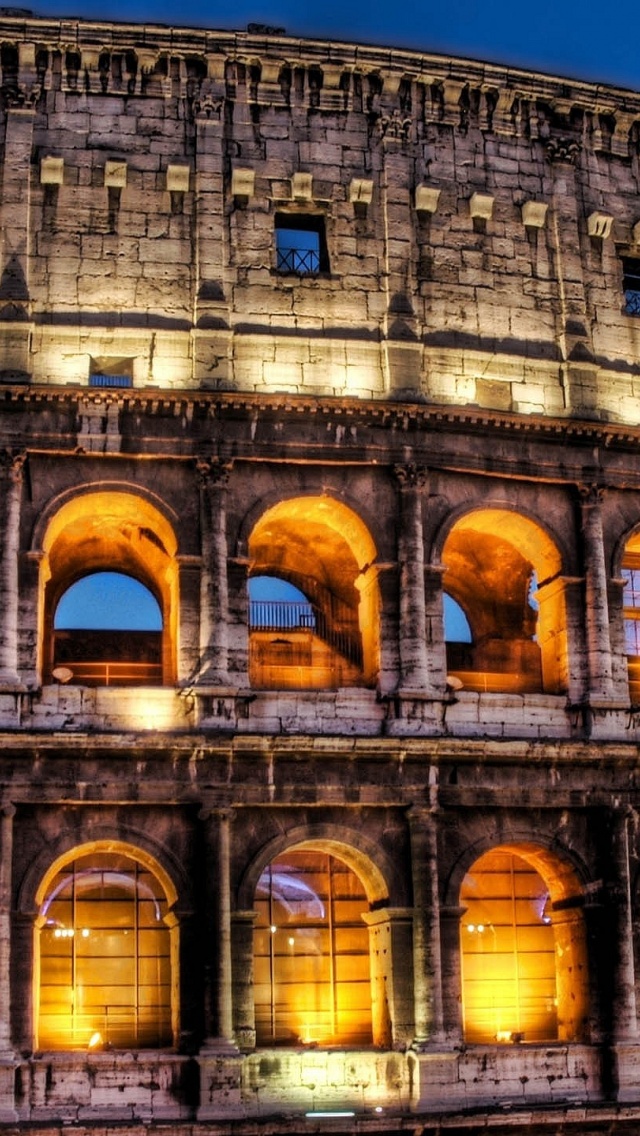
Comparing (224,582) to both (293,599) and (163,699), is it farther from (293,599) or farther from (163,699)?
(293,599)

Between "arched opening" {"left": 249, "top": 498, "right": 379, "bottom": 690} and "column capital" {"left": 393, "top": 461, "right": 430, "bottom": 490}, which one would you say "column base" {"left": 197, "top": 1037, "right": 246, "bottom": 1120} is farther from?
"column capital" {"left": 393, "top": 461, "right": 430, "bottom": 490}

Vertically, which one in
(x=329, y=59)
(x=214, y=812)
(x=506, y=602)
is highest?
(x=329, y=59)

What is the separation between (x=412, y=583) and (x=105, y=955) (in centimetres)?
731

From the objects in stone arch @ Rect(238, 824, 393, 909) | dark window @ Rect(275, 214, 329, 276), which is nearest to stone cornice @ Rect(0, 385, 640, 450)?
dark window @ Rect(275, 214, 329, 276)

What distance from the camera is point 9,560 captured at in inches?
1032

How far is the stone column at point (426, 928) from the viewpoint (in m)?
25.7

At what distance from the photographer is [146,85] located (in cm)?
2923

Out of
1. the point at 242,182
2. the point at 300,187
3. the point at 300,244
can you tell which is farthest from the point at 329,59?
the point at 300,244

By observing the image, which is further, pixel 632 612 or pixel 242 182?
pixel 632 612

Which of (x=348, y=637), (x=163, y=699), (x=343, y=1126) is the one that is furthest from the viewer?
(x=348, y=637)

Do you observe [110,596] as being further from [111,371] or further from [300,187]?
[300,187]

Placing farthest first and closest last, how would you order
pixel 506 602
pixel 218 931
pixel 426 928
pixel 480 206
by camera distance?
pixel 506 602 < pixel 480 206 < pixel 426 928 < pixel 218 931

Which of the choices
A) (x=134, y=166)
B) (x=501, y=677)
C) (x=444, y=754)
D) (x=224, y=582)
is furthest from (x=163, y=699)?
(x=134, y=166)

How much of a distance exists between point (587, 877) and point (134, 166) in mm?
13333
